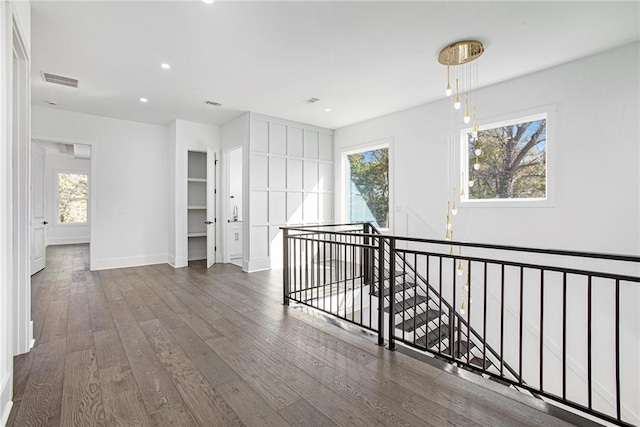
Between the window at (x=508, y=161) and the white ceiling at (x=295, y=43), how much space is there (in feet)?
2.37

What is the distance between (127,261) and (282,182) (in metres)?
3.40

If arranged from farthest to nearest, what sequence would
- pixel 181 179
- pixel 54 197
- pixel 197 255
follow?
pixel 54 197
pixel 197 255
pixel 181 179

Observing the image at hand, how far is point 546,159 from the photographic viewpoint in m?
3.83

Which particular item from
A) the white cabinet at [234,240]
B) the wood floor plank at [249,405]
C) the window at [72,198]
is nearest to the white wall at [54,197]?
the window at [72,198]

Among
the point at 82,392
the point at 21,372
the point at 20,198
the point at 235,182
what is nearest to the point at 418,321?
the point at 82,392

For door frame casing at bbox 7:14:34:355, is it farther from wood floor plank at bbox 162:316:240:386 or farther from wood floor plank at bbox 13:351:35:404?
wood floor plank at bbox 162:316:240:386

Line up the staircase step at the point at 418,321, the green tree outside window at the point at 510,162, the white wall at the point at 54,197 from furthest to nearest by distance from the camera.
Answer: the white wall at the point at 54,197
the staircase step at the point at 418,321
the green tree outside window at the point at 510,162

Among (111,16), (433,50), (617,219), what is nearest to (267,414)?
(111,16)

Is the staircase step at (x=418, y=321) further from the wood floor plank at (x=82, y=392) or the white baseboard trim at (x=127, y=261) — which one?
the white baseboard trim at (x=127, y=261)

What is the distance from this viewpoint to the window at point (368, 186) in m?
5.92

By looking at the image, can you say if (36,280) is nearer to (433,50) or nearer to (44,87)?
(44,87)

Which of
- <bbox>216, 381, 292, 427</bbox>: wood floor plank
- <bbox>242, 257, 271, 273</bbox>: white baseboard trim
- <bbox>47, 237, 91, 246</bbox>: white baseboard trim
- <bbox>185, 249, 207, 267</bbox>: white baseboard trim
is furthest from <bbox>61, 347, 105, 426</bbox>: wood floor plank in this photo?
<bbox>47, 237, 91, 246</bbox>: white baseboard trim

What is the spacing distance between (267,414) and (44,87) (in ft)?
17.3

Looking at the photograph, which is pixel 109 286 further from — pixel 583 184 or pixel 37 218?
pixel 583 184
